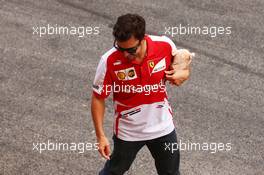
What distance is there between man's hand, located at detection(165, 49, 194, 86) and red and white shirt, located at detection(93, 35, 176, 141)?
5 cm

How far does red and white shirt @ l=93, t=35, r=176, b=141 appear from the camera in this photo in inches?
175

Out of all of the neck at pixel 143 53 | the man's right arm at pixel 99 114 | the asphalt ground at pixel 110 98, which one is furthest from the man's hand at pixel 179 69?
the asphalt ground at pixel 110 98

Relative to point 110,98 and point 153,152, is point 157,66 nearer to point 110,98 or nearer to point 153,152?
point 153,152

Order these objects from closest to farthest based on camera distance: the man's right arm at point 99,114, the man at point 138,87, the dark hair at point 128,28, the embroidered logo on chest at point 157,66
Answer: the dark hair at point 128,28
the man at point 138,87
the embroidered logo on chest at point 157,66
the man's right arm at point 99,114

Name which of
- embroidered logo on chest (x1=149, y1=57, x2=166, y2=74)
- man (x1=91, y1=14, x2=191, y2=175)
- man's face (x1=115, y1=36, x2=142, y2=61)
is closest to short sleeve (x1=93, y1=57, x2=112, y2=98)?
man (x1=91, y1=14, x2=191, y2=175)

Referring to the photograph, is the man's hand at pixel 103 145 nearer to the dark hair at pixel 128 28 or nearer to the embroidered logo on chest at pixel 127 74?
the embroidered logo on chest at pixel 127 74

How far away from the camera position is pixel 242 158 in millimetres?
6184

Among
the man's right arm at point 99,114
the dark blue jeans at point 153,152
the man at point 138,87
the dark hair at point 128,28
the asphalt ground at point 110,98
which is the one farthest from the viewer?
the asphalt ground at point 110,98

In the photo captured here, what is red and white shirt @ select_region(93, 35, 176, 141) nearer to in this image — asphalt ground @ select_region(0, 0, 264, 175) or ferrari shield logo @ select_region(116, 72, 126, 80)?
ferrari shield logo @ select_region(116, 72, 126, 80)

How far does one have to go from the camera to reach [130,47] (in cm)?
420

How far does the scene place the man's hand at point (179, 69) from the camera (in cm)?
452

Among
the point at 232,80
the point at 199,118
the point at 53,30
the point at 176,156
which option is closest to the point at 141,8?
the point at 53,30

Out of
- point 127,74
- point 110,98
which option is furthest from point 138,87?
point 110,98

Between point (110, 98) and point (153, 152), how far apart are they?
209 cm
